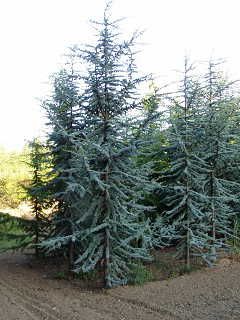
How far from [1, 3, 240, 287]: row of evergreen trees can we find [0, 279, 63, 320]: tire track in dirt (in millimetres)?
1294

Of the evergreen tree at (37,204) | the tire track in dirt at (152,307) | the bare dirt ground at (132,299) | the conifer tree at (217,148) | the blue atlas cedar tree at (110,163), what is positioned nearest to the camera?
the tire track in dirt at (152,307)

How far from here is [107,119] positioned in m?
10.4

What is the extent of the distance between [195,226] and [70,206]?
372 cm

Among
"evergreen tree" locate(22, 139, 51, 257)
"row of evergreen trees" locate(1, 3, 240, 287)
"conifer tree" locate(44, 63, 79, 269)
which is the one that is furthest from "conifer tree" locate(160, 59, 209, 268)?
"evergreen tree" locate(22, 139, 51, 257)

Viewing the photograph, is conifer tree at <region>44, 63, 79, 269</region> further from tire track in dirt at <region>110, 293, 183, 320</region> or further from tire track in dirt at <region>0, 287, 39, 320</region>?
tire track in dirt at <region>110, 293, 183, 320</region>

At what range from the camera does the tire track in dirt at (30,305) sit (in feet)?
26.1

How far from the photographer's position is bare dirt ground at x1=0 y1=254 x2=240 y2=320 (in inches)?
311

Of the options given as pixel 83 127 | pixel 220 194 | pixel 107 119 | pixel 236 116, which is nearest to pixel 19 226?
pixel 83 127

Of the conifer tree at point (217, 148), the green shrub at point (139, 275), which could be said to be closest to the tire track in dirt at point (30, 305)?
the green shrub at point (139, 275)

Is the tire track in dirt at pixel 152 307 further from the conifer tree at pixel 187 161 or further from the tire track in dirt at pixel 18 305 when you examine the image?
the conifer tree at pixel 187 161

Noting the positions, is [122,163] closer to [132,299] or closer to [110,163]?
[110,163]

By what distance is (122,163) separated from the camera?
33.4ft

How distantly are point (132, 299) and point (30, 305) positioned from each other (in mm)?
2234

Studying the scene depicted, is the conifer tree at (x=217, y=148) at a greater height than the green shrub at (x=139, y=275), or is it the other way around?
the conifer tree at (x=217, y=148)
